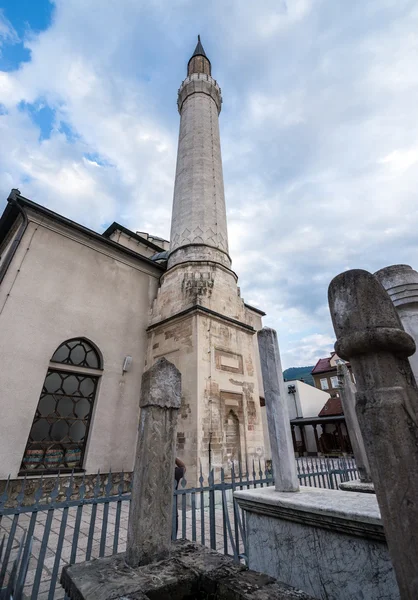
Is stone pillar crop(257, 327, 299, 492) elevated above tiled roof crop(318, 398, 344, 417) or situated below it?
below

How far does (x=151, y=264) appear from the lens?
11250 millimetres

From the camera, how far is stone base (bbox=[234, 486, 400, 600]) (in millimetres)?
1737

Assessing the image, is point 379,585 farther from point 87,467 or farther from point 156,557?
point 87,467

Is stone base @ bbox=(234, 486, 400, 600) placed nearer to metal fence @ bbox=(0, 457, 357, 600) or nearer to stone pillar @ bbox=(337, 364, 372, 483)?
metal fence @ bbox=(0, 457, 357, 600)

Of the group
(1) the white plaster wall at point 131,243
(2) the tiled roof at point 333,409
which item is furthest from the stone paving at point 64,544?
(2) the tiled roof at point 333,409

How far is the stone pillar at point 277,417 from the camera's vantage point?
2.91 meters

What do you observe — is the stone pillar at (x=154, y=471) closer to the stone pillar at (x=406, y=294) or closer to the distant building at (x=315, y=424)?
the stone pillar at (x=406, y=294)

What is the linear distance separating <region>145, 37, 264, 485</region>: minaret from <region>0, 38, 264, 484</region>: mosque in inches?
1.7

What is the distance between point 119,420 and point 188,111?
15.3 metres

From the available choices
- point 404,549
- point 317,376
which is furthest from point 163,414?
point 317,376

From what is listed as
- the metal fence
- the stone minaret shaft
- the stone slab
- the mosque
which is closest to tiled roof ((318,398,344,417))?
the mosque

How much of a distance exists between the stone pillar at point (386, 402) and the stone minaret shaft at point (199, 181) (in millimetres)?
9055

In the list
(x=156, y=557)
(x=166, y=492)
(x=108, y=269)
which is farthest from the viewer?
(x=108, y=269)

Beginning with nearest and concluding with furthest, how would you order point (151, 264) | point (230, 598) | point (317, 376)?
point (230, 598), point (151, 264), point (317, 376)
